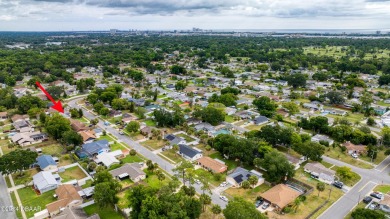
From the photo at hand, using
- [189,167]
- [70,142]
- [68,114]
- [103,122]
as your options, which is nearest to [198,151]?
[189,167]

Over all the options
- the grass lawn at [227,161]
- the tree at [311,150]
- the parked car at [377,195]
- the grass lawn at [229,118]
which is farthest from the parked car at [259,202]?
the grass lawn at [229,118]

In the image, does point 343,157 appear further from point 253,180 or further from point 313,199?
point 253,180

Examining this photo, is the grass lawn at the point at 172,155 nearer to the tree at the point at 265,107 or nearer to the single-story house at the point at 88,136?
the single-story house at the point at 88,136

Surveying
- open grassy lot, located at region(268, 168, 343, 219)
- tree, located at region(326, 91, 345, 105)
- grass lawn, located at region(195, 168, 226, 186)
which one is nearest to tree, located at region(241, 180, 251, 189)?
grass lawn, located at region(195, 168, 226, 186)

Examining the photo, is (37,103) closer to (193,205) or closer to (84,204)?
(84,204)

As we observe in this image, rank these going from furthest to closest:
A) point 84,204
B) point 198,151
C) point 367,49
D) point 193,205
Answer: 1. point 367,49
2. point 198,151
3. point 84,204
4. point 193,205

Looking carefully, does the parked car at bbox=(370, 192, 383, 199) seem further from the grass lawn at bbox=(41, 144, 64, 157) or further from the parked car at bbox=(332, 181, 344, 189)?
the grass lawn at bbox=(41, 144, 64, 157)
